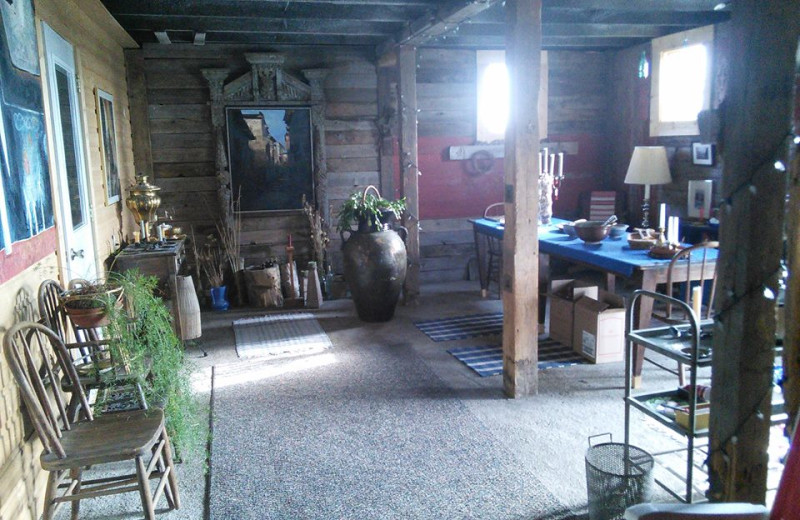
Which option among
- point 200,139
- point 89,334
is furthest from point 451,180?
point 89,334

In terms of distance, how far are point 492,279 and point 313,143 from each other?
7.72ft

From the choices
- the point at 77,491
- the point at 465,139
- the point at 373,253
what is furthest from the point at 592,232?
the point at 77,491

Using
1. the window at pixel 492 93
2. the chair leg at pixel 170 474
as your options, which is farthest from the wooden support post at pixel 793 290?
the window at pixel 492 93

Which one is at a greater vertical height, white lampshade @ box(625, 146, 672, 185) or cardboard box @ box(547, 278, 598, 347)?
white lampshade @ box(625, 146, 672, 185)

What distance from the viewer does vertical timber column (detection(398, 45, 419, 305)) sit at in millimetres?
6023

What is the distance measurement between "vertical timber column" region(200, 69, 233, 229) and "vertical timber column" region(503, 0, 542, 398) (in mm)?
3556

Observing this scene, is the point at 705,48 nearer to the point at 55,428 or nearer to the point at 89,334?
the point at 89,334

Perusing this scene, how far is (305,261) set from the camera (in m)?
6.97

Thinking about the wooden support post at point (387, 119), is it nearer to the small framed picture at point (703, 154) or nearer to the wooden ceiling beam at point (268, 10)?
the wooden ceiling beam at point (268, 10)

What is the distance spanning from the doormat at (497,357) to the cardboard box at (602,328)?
0.39 feet

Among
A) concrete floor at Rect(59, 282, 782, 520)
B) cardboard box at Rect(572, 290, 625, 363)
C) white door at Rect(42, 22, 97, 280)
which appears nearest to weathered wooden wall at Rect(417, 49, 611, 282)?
concrete floor at Rect(59, 282, 782, 520)

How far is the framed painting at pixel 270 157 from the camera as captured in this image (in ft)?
21.5

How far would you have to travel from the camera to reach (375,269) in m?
5.46

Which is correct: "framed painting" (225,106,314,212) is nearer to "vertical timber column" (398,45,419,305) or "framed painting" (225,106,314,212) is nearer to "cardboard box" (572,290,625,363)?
"vertical timber column" (398,45,419,305)
